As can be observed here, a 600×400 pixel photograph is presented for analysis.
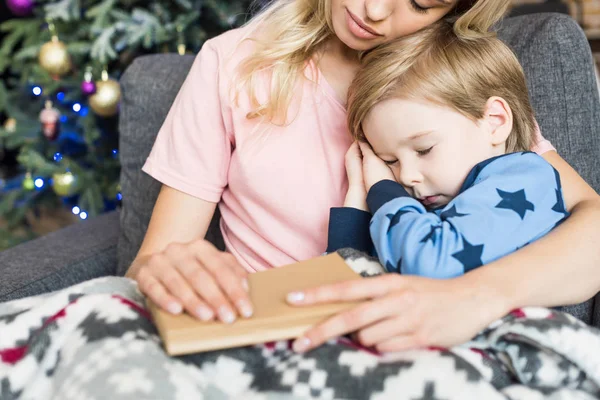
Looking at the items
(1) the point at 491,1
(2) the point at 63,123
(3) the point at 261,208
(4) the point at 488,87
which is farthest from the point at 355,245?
(2) the point at 63,123

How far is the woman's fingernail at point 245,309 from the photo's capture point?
2.52ft

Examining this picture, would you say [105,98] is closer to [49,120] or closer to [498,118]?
[49,120]

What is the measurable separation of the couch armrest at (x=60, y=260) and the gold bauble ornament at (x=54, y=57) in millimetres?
780

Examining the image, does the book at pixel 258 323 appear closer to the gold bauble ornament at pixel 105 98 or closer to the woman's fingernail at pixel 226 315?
Answer: the woman's fingernail at pixel 226 315

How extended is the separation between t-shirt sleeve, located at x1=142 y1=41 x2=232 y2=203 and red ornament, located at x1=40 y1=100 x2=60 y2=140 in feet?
3.87

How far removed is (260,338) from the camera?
752 mm

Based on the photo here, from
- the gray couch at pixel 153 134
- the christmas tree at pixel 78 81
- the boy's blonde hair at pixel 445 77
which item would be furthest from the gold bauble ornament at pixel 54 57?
the boy's blonde hair at pixel 445 77

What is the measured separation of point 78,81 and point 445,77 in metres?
1.60

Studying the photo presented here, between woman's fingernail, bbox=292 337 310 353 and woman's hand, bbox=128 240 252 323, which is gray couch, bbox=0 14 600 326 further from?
woman's fingernail, bbox=292 337 310 353

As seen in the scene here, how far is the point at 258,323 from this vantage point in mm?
759


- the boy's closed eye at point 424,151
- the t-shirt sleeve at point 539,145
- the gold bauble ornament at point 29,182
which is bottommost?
the gold bauble ornament at point 29,182

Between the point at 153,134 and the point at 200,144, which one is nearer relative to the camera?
the point at 200,144

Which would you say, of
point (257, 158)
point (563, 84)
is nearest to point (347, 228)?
point (257, 158)

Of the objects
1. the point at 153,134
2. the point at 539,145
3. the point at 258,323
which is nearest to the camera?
the point at 258,323
